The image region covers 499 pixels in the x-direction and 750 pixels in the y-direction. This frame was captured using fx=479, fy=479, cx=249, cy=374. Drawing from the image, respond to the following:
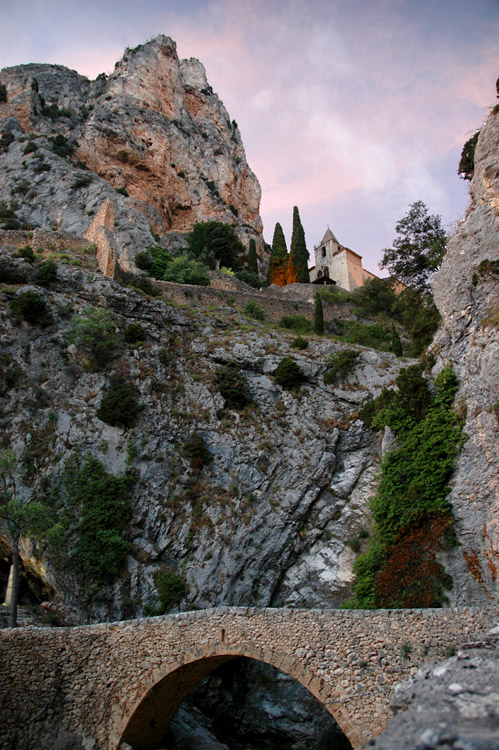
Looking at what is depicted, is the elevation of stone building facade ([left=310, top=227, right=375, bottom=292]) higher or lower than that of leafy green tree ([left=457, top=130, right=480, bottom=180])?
higher

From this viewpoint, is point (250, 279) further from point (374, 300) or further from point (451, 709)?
point (451, 709)

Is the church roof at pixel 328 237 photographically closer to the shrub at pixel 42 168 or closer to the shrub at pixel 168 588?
the shrub at pixel 42 168

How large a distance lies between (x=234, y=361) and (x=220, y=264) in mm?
22406

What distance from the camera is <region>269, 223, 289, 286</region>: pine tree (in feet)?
159

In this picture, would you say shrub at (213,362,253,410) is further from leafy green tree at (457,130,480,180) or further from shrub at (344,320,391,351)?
leafy green tree at (457,130,480,180)

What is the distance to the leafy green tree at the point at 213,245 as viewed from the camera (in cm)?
4316

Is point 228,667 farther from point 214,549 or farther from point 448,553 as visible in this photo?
point 448,553

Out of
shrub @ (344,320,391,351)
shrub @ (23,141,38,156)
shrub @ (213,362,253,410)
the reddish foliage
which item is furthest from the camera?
shrub @ (23,141,38,156)

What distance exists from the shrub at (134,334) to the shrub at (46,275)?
5.07 m

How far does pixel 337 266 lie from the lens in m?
53.8

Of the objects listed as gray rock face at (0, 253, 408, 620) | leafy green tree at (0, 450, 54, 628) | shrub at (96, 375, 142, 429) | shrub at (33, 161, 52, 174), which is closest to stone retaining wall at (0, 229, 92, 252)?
gray rock face at (0, 253, 408, 620)

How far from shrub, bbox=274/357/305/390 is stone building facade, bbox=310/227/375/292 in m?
28.1

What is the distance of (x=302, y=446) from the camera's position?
21156mm

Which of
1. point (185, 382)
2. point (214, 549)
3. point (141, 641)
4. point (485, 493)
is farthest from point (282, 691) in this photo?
point (185, 382)
